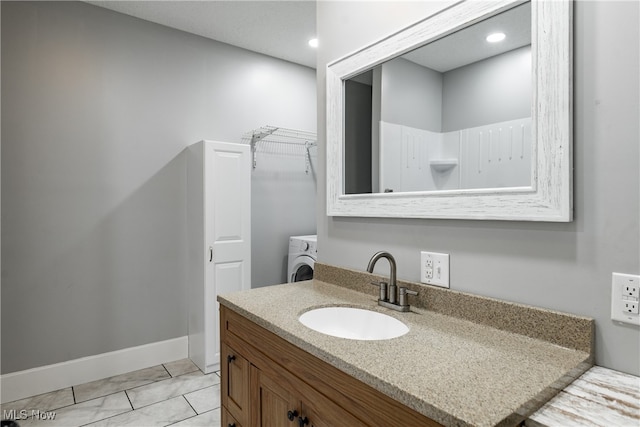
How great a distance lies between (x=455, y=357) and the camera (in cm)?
90

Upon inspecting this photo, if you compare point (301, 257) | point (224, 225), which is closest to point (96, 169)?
point (224, 225)

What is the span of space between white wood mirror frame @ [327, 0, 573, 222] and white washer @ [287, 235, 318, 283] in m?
1.68

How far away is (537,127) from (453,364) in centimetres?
69

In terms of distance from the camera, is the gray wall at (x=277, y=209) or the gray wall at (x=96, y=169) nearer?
the gray wall at (x=96, y=169)

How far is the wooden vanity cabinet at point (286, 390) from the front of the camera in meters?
0.83

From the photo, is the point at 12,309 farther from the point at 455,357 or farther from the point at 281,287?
the point at 455,357

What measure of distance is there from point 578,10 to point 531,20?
0.11 m

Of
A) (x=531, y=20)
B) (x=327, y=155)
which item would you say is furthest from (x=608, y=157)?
(x=327, y=155)

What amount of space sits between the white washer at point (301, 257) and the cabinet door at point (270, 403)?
1772 mm

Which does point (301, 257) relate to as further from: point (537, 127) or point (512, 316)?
point (537, 127)

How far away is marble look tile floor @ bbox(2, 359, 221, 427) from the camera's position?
2.04 m
